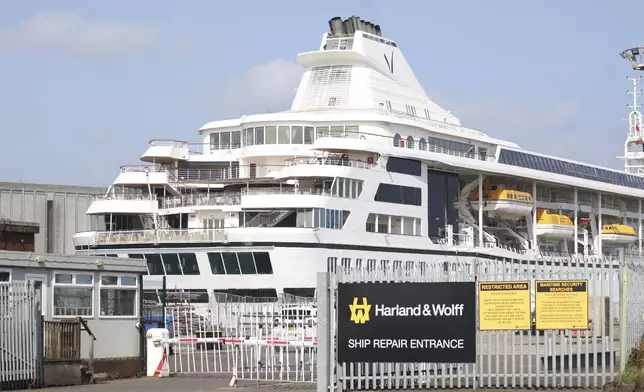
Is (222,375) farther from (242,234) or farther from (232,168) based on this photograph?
(232,168)

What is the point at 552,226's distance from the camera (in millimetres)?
61594

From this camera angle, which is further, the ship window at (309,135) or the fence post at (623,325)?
the ship window at (309,135)

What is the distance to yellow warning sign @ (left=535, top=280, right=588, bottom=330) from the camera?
18141 millimetres

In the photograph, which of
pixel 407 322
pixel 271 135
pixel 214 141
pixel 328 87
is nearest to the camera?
pixel 407 322

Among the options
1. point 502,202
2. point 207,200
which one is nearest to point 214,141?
point 207,200

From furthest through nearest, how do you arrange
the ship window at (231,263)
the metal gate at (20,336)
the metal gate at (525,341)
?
the ship window at (231,263) < the metal gate at (20,336) < the metal gate at (525,341)

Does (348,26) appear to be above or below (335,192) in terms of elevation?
Answer: above

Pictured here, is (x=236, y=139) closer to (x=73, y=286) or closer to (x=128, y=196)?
(x=128, y=196)

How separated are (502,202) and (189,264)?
763 inches

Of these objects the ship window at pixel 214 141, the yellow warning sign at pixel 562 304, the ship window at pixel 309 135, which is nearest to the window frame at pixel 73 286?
the yellow warning sign at pixel 562 304

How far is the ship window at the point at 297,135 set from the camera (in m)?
51.6

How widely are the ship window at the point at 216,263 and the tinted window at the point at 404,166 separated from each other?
30.2ft

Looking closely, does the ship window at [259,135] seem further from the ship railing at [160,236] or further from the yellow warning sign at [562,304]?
the yellow warning sign at [562,304]

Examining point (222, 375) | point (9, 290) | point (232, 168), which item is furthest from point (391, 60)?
point (9, 290)
